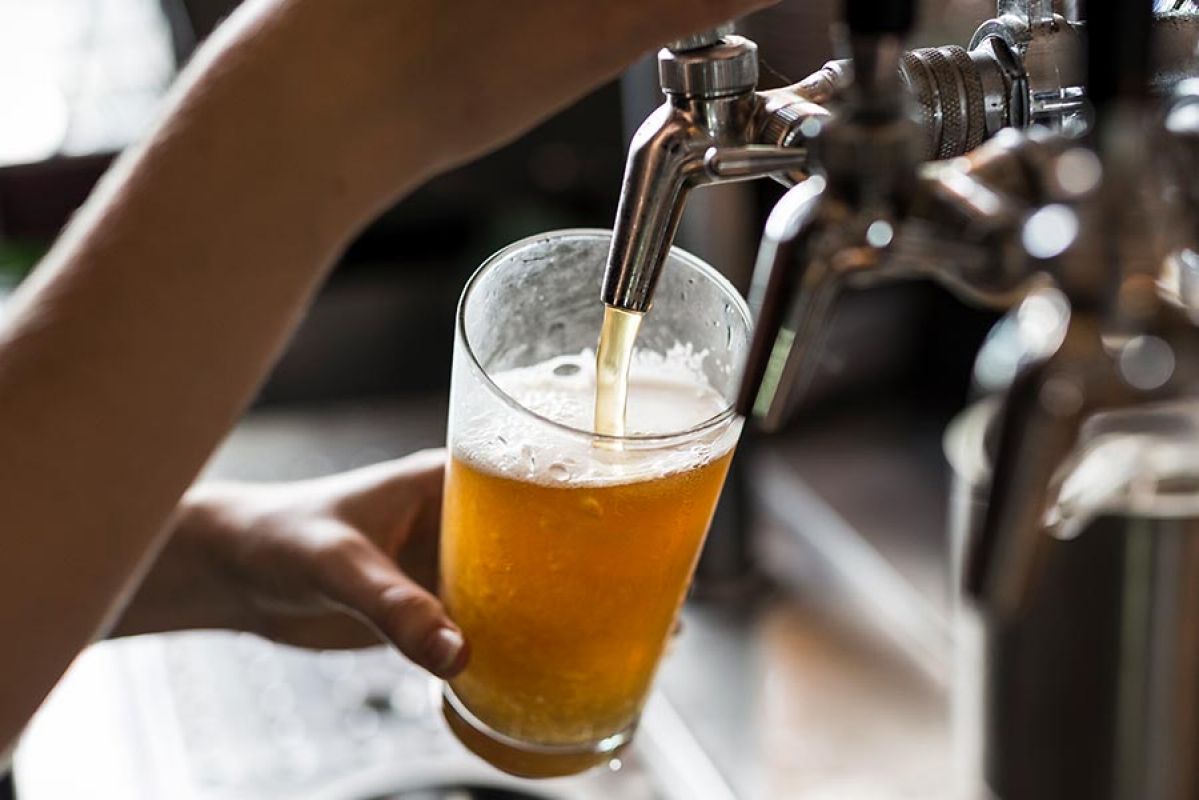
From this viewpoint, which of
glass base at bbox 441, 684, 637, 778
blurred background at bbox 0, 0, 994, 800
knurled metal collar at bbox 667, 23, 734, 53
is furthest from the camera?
blurred background at bbox 0, 0, 994, 800

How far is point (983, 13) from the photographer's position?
0.68 m

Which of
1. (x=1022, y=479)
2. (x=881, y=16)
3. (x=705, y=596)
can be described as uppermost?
(x=881, y=16)

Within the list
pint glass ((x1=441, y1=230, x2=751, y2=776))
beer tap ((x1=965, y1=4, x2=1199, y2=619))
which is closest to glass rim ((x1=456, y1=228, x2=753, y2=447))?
pint glass ((x1=441, y1=230, x2=751, y2=776))

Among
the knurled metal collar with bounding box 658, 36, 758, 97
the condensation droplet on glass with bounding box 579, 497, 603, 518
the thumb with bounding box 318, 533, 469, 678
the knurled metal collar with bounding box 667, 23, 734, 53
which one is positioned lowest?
the thumb with bounding box 318, 533, 469, 678

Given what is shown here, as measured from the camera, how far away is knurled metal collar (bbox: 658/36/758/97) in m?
0.59

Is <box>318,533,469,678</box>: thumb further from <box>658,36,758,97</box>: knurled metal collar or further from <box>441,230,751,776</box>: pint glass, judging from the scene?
<box>658,36,758,97</box>: knurled metal collar

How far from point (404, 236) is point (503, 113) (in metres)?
1.93

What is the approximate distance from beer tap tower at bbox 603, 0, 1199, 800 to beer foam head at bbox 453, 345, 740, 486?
10 centimetres

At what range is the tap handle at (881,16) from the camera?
1.56 feet

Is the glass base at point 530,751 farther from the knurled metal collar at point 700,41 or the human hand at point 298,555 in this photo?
the knurled metal collar at point 700,41

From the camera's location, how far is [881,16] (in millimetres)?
476

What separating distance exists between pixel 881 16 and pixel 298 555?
1.93 ft

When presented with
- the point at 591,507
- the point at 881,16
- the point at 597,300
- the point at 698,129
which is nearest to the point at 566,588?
→ the point at 591,507

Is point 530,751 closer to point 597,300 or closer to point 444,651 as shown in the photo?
point 444,651
